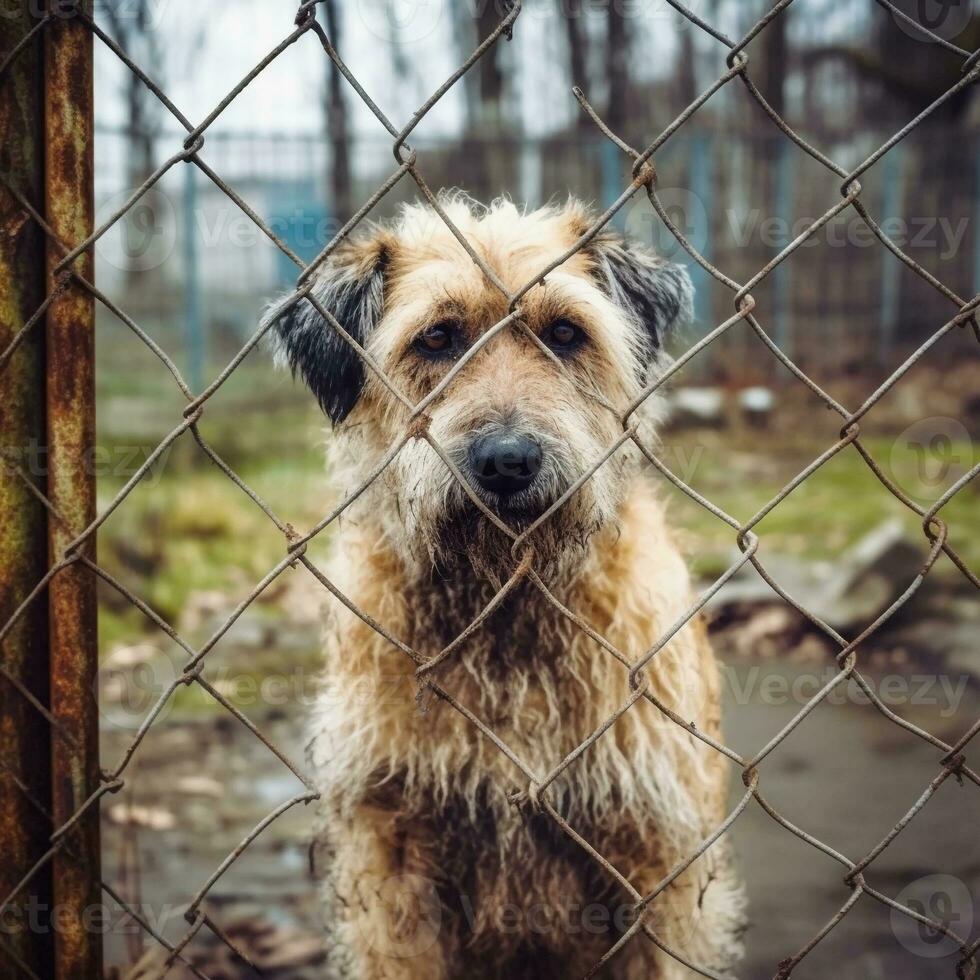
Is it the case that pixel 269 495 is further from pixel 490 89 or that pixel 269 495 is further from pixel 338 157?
pixel 490 89

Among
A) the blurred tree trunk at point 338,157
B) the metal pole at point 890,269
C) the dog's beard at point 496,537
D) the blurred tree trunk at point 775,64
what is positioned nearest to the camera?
the dog's beard at point 496,537

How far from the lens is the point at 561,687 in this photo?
2.22m

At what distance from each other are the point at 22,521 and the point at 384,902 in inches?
55.3

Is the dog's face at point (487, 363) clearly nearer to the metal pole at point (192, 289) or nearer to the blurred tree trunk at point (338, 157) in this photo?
the metal pole at point (192, 289)

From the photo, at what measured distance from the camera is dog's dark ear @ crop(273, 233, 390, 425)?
91.4 inches

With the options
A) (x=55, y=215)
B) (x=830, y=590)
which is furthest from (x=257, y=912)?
(x=830, y=590)

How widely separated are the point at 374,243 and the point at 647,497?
0.96m

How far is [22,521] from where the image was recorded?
4.72 feet

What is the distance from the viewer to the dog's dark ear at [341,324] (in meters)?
2.32

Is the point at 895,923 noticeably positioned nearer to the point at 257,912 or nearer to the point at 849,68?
the point at 257,912

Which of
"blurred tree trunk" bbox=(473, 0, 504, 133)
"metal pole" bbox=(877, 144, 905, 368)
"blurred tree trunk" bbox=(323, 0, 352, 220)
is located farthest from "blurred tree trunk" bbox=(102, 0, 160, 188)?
"metal pole" bbox=(877, 144, 905, 368)

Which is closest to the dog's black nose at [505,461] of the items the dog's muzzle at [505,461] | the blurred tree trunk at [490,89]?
the dog's muzzle at [505,461]

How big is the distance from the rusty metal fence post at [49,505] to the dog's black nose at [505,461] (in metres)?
0.69

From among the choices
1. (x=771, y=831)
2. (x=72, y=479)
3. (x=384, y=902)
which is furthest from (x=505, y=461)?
(x=771, y=831)
